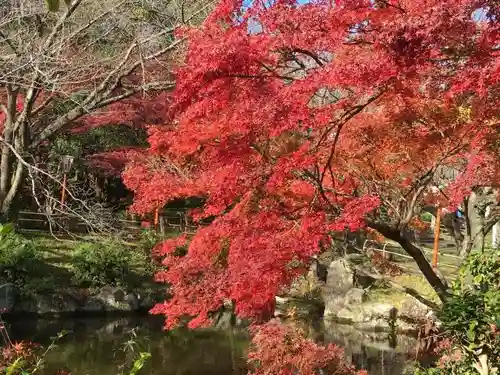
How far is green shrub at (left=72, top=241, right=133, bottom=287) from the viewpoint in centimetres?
1270

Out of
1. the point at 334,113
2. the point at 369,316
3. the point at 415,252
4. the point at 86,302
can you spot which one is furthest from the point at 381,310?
the point at 334,113

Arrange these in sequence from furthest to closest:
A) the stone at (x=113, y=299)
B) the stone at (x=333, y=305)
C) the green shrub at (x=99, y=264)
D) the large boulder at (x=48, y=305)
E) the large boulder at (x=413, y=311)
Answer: the stone at (x=333, y=305) → the green shrub at (x=99, y=264) → the stone at (x=113, y=299) → the large boulder at (x=413, y=311) → the large boulder at (x=48, y=305)

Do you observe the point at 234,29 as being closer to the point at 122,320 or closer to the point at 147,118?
the point at 122,320

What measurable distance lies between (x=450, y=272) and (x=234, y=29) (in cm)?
1145

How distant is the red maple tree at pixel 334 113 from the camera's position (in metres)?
4.38

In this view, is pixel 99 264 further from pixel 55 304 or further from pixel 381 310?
pixel 381 310

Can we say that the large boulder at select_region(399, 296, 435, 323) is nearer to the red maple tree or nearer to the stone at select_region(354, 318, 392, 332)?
the stone at select_region(354, 318, 392, 332)

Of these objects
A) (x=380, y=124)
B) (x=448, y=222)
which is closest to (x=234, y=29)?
(x=380, y=124)

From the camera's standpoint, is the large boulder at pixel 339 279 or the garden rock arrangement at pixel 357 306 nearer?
the garden rock arrangement at pixel 357 306

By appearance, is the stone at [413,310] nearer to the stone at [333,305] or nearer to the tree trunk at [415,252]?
the stone at [333,305]

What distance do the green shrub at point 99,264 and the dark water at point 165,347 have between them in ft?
3.69

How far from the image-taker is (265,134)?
19.6ft

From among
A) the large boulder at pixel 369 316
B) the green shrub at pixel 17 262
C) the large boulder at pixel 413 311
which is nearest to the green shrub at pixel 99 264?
the green shrub at pixel 17 262

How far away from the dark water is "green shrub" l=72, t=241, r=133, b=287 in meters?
1.12
